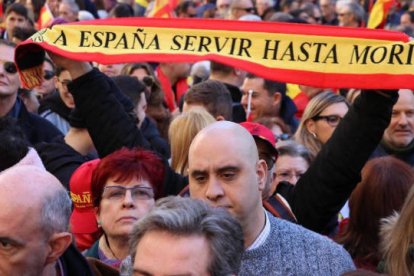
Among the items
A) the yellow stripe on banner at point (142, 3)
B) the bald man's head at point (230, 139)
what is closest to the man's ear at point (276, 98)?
the bald man's head at point (230, 139)

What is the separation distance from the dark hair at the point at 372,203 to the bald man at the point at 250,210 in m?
1.10

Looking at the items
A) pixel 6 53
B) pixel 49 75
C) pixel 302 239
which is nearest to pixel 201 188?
pixel 302 239

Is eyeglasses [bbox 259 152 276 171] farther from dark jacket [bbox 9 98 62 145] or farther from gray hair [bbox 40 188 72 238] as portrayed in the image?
dark jacket [bbox 9 98 62 145]

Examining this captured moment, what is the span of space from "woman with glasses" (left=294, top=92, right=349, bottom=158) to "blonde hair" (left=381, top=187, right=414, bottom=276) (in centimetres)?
308

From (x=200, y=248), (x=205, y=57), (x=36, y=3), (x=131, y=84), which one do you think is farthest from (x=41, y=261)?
(x=36, y=3)

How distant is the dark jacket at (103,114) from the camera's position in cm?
529

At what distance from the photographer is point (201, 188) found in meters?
4.21

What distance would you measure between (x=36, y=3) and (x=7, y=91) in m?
7.89

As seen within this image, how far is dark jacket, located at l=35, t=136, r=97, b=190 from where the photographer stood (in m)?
6.08

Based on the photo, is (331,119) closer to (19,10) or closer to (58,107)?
(58,107)

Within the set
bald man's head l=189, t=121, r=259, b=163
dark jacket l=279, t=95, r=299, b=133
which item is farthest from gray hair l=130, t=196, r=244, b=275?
dark jacket l=279, t=95, r=299, b=133

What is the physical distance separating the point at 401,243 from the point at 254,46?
4.96ft

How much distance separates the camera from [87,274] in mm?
3885

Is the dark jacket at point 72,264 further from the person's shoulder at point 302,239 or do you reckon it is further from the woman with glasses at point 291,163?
the woman with glasses at point 291,163
